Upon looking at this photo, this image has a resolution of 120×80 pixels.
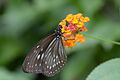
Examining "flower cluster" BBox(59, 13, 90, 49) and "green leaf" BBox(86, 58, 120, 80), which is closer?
"green leaf" BBox(86, 58, 120, 80)

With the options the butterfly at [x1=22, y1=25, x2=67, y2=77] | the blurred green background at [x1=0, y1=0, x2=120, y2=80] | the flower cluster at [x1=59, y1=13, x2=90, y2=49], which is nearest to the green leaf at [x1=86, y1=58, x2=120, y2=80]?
the flower cluster at [x1=59, y1=13, x2=90, y2=49]

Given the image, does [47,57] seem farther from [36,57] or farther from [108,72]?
[108,72]

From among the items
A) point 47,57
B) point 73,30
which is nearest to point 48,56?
point 47,57

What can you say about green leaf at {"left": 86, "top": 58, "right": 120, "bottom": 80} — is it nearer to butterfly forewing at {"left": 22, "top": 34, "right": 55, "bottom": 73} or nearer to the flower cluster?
the flower cluster

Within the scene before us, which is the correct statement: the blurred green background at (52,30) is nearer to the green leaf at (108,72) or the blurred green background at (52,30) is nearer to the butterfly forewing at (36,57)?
the butterfly forewing at (36,57)

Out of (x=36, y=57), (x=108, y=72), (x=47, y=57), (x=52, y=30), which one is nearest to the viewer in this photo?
(x=108, y=72)

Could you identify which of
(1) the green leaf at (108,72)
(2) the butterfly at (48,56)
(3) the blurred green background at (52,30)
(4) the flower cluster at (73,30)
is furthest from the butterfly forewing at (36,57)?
(3) the blurred green background at (52,30)
